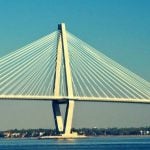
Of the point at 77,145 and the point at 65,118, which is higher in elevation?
the point at 65,118

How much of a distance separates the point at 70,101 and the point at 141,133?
211 feet

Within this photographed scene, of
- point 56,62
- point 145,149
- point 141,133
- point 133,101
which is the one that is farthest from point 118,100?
point 141,133

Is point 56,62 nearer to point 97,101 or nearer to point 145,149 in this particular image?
point 97,101

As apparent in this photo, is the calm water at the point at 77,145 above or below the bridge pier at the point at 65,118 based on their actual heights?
below

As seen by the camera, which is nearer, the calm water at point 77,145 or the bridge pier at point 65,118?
the calm water at point 77,145

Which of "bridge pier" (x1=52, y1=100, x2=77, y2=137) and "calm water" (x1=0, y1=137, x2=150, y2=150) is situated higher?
"bridge pier" (x1=52, y1=100, x2=77, y2=137)

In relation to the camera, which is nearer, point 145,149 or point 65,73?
point 145,149

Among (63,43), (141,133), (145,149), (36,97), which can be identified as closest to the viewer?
(145,149)

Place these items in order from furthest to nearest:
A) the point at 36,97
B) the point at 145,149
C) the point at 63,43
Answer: the point at 63,43 < the point at 36,97 < the point at 145,149

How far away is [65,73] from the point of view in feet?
193

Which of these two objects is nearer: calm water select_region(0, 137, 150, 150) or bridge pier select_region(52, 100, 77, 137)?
calm water select_region(0, 137, 150, 150)

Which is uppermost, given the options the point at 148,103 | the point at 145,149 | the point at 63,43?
the point at 63,43

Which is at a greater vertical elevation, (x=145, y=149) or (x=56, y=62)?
(x=56, y=62)

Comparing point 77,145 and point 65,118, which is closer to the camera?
point 77,145
